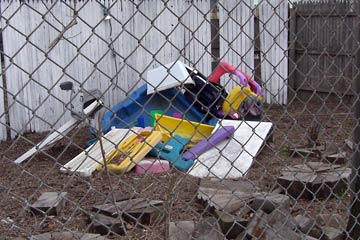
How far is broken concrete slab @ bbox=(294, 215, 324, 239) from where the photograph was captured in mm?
3160

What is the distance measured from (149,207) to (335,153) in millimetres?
2831

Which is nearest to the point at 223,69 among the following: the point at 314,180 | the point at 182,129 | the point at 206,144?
the point at 314,180

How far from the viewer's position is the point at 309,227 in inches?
127

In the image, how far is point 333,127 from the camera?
24.0ft

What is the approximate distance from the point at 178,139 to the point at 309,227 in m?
1.91

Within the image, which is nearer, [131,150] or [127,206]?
[127,206]

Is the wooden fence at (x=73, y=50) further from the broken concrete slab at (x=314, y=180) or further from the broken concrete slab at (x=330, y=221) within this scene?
the broken concrete slab at (x=330, y=221)

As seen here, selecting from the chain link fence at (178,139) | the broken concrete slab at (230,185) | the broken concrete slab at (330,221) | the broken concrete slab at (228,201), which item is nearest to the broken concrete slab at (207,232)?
the chain link fence at (178,139)

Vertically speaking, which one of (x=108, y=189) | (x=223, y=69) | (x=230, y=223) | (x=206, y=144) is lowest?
(x=108, y=189)

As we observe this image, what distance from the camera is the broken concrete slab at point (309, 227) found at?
316 cm

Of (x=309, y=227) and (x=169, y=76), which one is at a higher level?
(x=169, y=76)

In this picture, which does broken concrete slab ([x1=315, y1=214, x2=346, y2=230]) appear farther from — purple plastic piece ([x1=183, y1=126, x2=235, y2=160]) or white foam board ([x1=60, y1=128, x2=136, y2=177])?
white foam board ([x1=60, y1=128, x2=136, y2=177])

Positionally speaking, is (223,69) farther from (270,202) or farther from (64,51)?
(64,51)

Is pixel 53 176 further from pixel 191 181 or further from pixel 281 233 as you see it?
pixel 281 233
